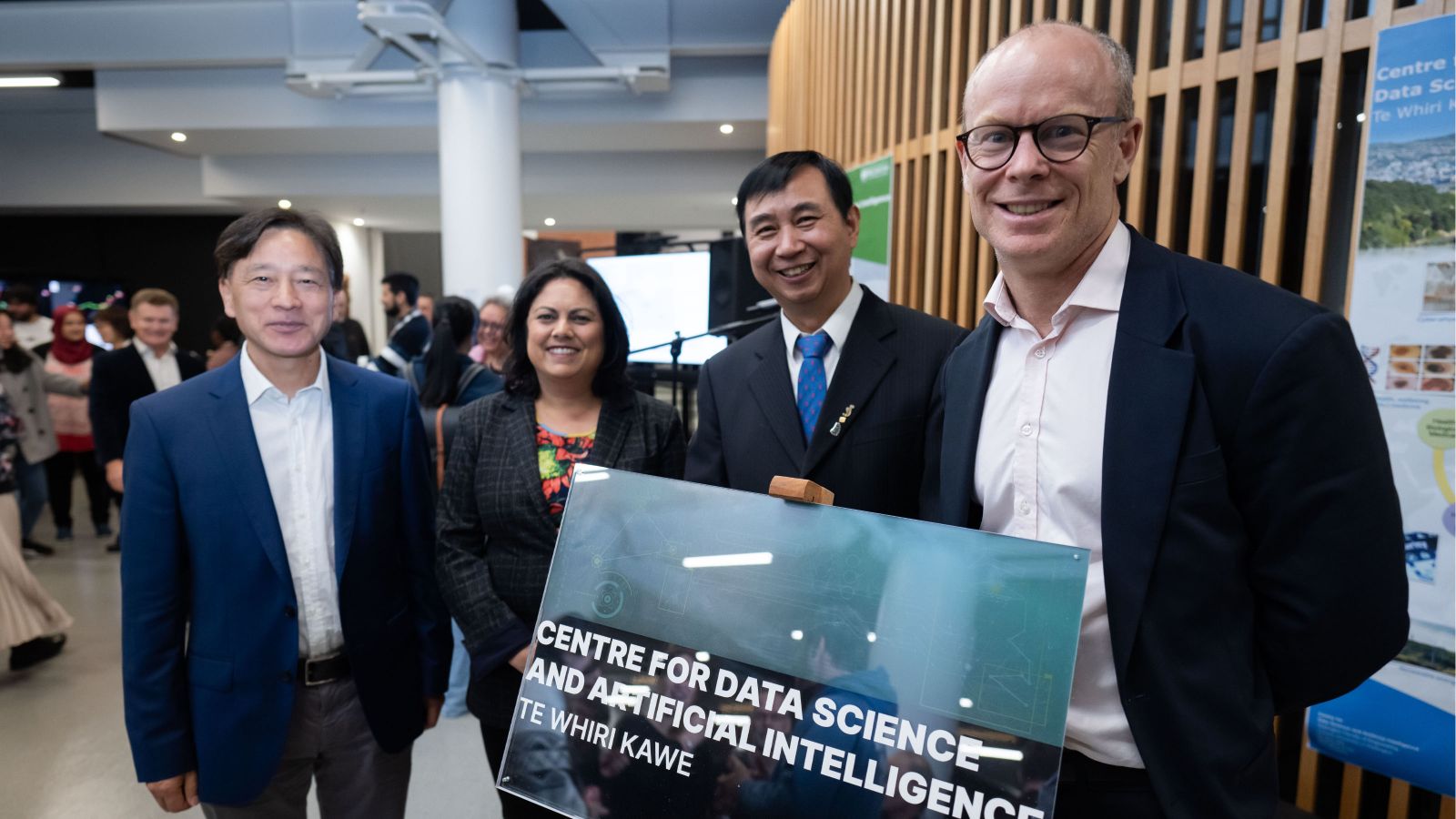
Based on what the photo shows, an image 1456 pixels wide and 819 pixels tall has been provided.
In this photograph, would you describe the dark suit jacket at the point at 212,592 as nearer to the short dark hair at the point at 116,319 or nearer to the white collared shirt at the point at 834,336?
the white collared shirt at the point at 834,336

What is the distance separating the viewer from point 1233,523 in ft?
3.66

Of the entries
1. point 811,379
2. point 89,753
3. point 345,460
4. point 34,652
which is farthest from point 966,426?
point 34,652

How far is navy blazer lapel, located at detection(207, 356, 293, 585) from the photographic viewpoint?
5.36 feet

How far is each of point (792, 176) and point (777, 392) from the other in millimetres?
492

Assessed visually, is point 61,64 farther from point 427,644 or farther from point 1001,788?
point 1001,788

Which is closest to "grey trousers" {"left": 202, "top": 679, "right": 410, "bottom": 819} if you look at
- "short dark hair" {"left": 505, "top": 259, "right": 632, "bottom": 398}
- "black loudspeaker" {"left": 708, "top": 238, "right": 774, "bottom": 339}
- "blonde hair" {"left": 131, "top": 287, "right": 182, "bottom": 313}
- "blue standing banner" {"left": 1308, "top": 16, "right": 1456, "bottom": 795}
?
"short dark hair" {"left": 505, "top": 259, "right": 632, "bottom": 398}

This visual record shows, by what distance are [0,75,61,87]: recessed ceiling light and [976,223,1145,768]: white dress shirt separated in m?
11.8

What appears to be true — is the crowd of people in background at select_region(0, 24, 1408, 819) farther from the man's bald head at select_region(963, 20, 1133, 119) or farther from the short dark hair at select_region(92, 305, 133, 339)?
the short dark hair at select_region(92, 305, 133, 339)

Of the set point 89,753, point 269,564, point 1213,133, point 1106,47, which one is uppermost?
point 1213,133

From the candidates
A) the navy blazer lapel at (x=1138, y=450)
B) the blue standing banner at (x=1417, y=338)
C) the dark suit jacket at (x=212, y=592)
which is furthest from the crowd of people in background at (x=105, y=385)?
the blue standing banner at (x=1417, y=338)

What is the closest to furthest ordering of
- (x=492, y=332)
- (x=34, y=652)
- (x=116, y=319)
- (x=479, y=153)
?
1. (x=34, y=652)
2. (x=492, y=332)
3. (x=116, y=319)
4. (x=479, y=153)

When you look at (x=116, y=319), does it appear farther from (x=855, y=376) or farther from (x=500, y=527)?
(x=855, y=376)

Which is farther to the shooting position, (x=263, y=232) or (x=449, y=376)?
(x=449, y=376)

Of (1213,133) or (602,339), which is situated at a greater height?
(1213,133)
